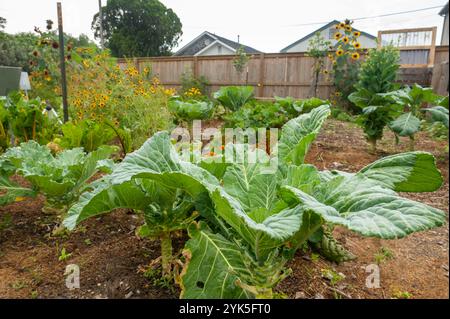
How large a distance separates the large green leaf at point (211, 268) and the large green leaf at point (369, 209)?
0.85 ft

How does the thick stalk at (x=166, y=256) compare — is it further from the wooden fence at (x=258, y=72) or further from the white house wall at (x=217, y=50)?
the white house wall at (x=217, y=50)

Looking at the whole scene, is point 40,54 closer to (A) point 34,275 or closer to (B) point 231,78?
(A) point 34,275

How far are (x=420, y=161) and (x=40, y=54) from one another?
515cm

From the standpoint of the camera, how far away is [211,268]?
994 millimetres

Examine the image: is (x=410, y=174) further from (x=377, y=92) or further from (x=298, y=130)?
(x=377, y=92)

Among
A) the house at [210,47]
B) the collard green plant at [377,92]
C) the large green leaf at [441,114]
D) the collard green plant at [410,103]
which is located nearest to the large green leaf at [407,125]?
the collard green plant at [410,103]

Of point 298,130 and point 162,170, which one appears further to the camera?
point 298,130

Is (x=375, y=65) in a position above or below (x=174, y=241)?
above

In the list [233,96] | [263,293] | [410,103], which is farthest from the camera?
[233,96]

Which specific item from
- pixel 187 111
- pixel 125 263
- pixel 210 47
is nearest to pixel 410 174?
pixel 125 263

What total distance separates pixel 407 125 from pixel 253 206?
7.73ft

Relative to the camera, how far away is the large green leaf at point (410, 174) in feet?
3.39

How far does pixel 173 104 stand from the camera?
13.9ft
